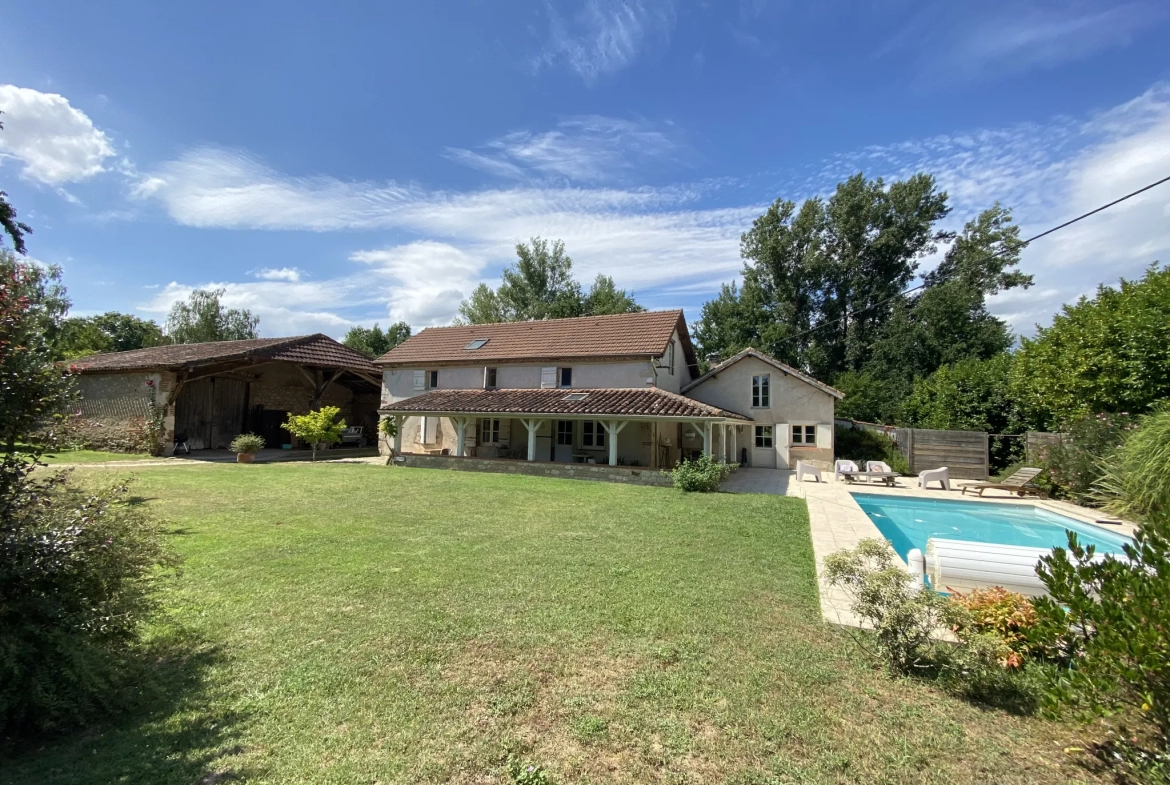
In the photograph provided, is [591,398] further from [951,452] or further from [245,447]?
[245,447]

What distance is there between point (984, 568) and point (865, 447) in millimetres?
17645

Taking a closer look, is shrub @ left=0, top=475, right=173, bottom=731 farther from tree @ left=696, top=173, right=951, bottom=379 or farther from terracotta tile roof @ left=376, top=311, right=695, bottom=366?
tree @ left=696, top=173, right=951, bottom=379

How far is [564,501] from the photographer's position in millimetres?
11602

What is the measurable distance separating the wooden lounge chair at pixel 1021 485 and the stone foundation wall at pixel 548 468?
8904 millimetres

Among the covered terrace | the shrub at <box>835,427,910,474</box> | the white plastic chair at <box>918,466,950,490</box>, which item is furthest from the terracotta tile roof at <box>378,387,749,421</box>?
the white plastic chair at <box>918,466,950,490</box>

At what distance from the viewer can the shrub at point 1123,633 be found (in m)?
2.48

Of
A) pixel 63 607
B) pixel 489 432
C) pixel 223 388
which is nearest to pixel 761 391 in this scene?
pixel 489 432

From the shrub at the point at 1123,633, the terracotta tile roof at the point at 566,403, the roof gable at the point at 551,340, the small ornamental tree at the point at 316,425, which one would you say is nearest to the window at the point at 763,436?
the terracotta tile roof at the point at 566,403

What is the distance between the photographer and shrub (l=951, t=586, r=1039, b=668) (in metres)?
4.00

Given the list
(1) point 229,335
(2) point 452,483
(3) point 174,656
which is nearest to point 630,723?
(3) point 174,656

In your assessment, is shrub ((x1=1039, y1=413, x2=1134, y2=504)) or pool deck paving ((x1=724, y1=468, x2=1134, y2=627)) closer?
pool deck paving ((x1=724, y1=468, x2=1134, y2=627))

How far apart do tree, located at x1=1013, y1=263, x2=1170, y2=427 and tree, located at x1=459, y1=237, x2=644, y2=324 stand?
27.2 metres

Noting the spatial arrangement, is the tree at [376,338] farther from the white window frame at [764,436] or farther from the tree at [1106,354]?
the tree at [1106,354]

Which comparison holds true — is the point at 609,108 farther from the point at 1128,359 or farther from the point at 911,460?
the point at 911,460
